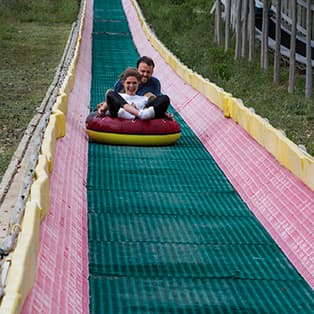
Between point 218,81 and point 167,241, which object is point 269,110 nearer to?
point 218,81

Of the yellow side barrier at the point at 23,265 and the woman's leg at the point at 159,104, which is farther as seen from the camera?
the woman's leg at the point at 159,104

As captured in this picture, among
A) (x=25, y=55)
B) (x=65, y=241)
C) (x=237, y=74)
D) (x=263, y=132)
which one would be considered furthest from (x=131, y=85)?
(x=25, y=55)

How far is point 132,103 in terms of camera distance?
7312 millimetres

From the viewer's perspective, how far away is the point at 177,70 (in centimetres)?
1159

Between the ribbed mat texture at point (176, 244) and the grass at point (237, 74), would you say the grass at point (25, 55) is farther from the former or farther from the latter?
the grass at point (237, 74)

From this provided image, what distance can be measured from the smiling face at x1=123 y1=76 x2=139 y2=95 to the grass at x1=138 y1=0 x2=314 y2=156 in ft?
6.03

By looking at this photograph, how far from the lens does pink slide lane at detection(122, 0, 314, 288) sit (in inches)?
182

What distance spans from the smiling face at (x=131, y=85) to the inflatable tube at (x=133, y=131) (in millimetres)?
267

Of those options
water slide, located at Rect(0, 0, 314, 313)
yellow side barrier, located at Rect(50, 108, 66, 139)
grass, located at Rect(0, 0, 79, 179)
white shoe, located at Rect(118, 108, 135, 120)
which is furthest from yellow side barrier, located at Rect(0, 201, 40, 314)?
white shoe, located at Rect(118, 108, 135, 120)

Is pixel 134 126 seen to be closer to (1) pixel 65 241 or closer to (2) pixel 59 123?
(2) pixel 59 123

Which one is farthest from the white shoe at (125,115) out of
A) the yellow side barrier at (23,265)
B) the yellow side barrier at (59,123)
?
the yellow side barrier at (23,265)

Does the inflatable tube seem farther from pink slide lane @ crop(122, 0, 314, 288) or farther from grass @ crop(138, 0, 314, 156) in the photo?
grass @ crop(138, 0, 314, 156)

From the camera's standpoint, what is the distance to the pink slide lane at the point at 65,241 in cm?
338

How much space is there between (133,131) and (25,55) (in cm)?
1005
